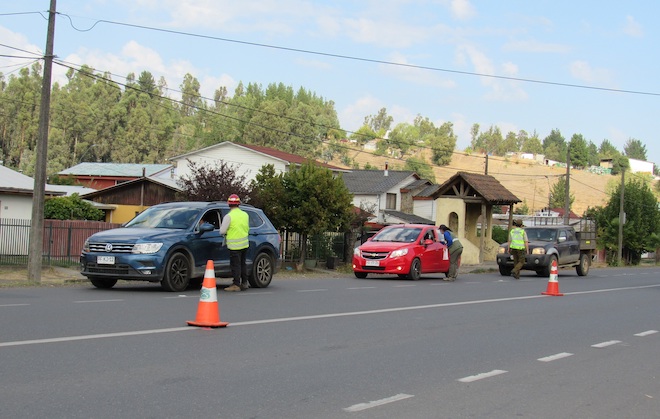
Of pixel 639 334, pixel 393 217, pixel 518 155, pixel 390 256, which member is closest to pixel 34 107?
pixel 393 217

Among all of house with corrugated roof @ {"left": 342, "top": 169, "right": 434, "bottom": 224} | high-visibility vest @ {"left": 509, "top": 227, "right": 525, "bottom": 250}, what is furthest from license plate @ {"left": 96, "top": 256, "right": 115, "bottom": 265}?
house with corrugated roof @ {"left": 342, "top": 169, "right": 434, "bottom": 224}

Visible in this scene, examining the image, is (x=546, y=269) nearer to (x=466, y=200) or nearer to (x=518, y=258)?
(x=518, y=258)

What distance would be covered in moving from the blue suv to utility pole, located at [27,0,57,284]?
2.57 meters

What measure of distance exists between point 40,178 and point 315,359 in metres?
11.2

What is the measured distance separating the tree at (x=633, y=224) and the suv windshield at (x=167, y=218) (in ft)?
169

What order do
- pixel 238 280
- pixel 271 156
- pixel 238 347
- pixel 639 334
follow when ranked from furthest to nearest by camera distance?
pixel 271 156 → pixel 238 280 → pixel 639 334 → pixel 238 347

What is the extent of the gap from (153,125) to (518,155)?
360 feet

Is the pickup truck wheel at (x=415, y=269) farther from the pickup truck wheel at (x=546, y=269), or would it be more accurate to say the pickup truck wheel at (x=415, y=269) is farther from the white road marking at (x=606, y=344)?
the white road marking at (x=606, y=344)

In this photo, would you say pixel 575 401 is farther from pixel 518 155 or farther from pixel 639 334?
pixel 518 155

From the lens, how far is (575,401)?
6.70 metres

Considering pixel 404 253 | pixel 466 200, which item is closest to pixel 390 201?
pixel 466 200

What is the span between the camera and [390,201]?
6378cm

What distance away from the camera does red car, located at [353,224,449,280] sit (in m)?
22.1

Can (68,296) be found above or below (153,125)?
below
